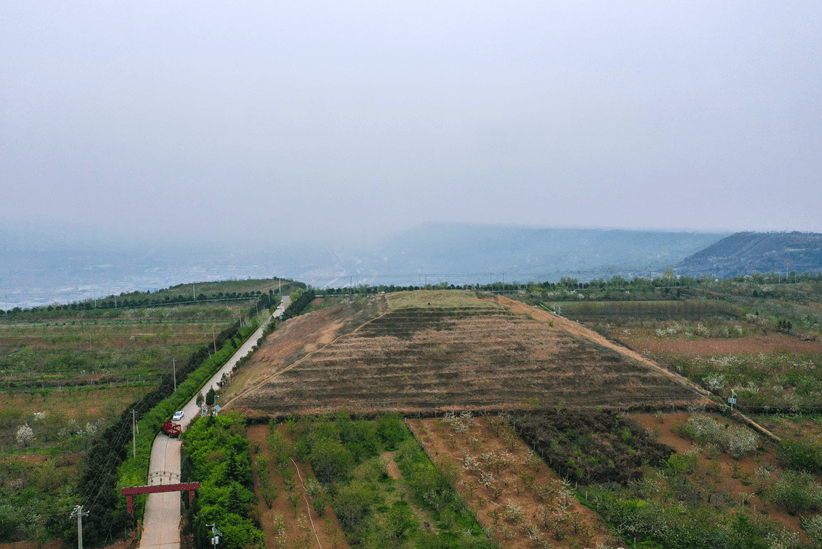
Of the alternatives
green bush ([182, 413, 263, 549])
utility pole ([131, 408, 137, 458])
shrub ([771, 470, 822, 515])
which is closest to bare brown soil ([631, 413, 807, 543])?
shrub ([771, 470, 822, 515])

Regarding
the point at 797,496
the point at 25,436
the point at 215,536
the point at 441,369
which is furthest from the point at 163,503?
the point at 797,496

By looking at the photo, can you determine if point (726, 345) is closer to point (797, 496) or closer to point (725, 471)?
point (725, 471)

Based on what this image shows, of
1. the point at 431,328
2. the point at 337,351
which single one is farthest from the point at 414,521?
the point at 431,328

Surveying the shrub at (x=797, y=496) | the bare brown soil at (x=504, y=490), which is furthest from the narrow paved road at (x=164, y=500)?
the shrub at (x=797, y=496)

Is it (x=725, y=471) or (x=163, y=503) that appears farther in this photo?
(x=725, y=471)

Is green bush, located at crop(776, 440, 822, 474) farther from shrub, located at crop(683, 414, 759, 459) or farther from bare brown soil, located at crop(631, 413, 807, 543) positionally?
shrub, located at crop(683, 414, 759, 459)

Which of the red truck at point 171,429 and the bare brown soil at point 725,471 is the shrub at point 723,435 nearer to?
the bare brown soil at point 725,471

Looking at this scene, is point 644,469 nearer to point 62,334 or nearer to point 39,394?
point 39,394
